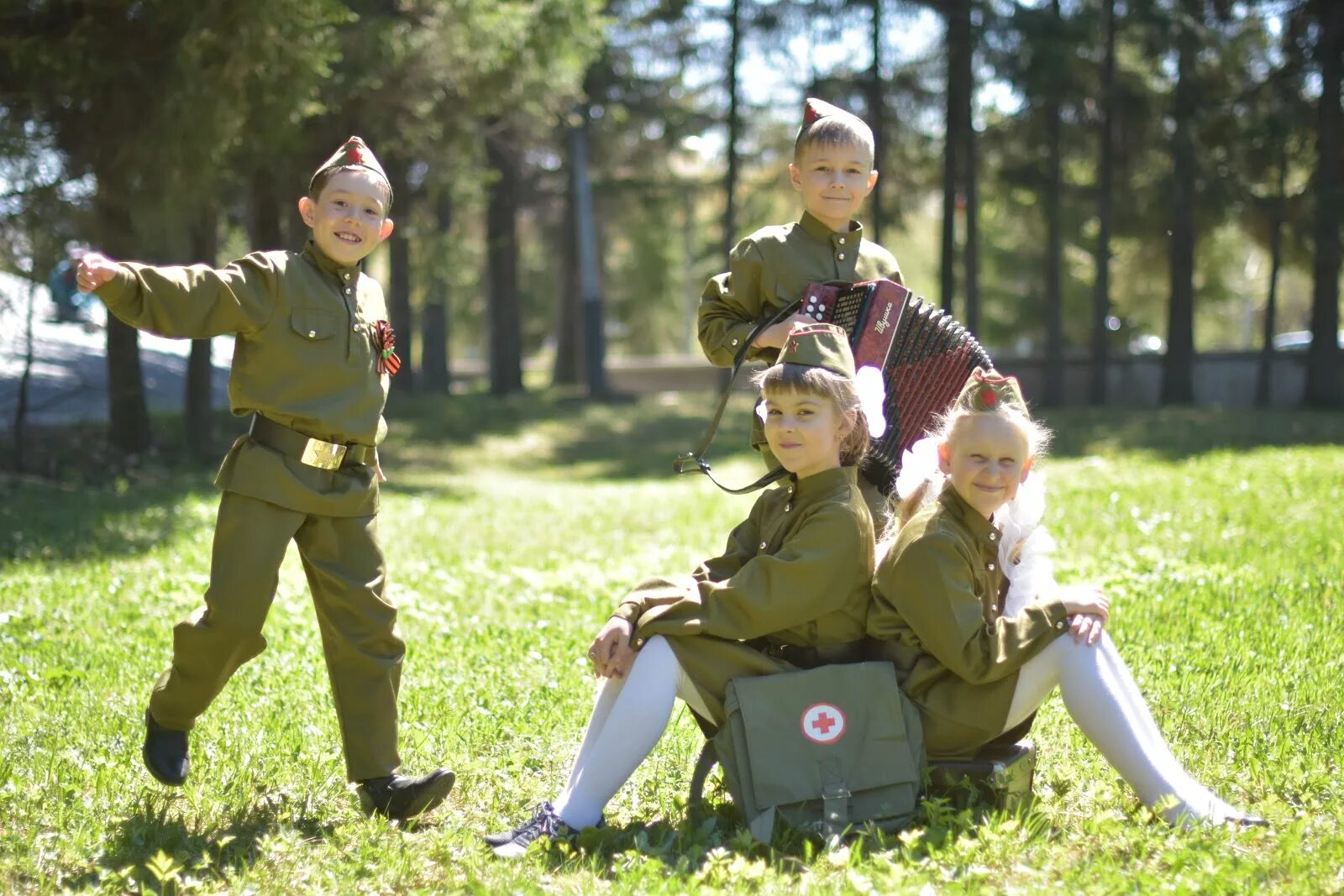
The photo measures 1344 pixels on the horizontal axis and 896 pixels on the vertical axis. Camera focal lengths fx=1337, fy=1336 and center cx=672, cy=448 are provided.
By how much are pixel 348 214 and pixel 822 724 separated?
228 centimetres

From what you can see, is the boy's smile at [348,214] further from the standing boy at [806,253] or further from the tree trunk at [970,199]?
the tree trunk at [970,199]

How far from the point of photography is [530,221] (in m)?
32.5

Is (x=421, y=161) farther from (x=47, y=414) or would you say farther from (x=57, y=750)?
(x=57, y=750)

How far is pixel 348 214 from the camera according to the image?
177 inches

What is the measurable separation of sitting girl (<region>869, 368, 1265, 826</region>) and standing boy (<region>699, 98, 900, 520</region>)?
61 centimetres

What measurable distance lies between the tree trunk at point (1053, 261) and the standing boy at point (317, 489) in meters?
21.0

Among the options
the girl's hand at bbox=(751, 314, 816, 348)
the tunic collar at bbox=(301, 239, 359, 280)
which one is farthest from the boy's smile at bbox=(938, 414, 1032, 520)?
the tunic collar at bbox=(301, 239, 359, 280)

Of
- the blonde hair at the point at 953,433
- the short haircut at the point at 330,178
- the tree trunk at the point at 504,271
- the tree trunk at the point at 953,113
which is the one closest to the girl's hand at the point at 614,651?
the blonde hair at the point at 953,433

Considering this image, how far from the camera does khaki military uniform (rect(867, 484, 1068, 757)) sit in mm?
3959

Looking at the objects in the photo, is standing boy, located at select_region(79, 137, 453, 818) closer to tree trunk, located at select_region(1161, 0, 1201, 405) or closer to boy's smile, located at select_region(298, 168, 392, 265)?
boy's smile, located at select_region(298, 168, 392, 265)

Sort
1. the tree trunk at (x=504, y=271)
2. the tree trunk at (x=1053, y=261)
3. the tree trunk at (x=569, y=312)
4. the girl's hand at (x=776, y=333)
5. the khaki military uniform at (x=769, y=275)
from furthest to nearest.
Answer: the tree trunk at (x=569, y=312) < the tree trunk at (x=504, y=271) < the tree trunk at (x=1053, y=261) < the khaki military uniform at (x=769, y=275) < the girl's hand at (x=776, y=333)

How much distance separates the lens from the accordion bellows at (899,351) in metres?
4.75

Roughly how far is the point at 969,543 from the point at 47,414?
14.2 metres

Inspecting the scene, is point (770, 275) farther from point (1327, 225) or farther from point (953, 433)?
point (1327, 225)
